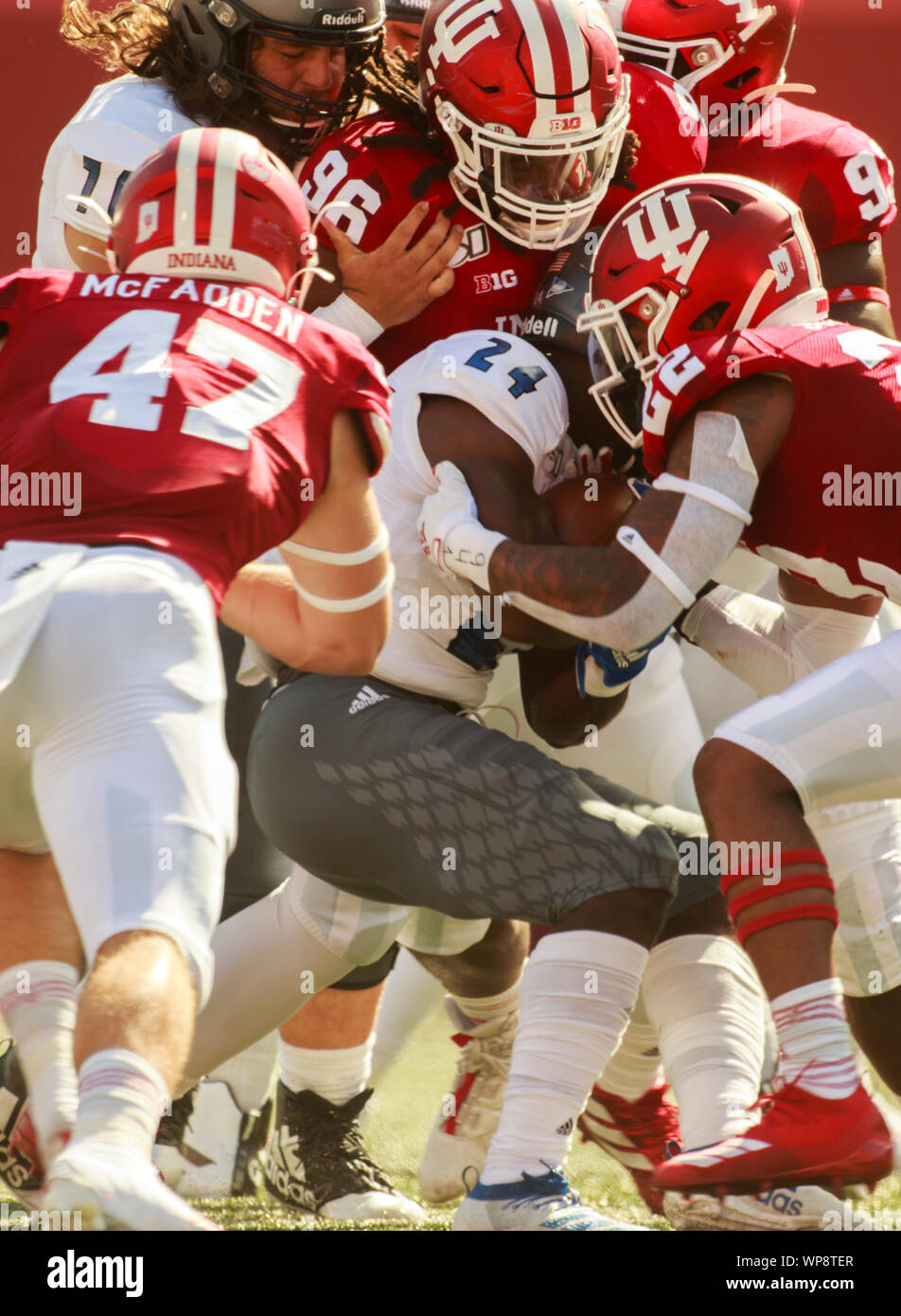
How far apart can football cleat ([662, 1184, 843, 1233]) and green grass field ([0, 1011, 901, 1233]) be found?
16.5 inches

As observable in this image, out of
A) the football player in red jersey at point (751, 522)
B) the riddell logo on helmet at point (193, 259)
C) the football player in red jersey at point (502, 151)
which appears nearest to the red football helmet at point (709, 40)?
the football player in red jersey at point (502, 151)

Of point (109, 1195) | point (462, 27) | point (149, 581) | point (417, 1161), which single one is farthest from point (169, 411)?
point (417, 1161)

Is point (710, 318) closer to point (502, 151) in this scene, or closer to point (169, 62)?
point (502, 151)

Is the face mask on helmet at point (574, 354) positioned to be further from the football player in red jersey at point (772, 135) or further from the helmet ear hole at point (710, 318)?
the football player in red jersey at point (772, 135)

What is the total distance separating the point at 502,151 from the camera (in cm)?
320

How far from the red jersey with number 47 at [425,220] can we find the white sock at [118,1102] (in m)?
1.81

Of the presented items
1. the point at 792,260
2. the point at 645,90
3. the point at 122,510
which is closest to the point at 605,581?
the point at 792,260

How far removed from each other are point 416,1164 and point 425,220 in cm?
194

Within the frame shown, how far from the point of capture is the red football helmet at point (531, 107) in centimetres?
317

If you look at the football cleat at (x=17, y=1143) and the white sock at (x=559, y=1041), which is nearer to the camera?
the white sock at (x=559, y=1041)

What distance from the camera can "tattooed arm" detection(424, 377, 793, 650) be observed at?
102 inches
